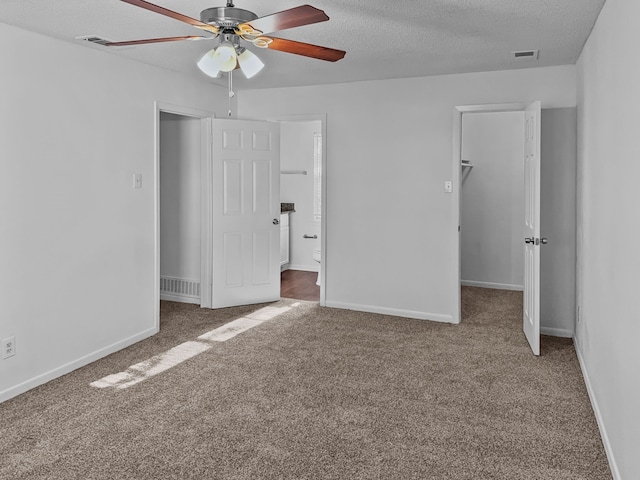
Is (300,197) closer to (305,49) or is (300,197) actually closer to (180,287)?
(180,287)

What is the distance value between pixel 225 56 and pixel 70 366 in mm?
2463

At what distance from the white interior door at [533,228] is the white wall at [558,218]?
28cm

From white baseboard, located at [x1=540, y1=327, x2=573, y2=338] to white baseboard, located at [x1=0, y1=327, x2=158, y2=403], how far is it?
11.0ft

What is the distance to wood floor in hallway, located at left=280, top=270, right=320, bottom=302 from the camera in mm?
5793

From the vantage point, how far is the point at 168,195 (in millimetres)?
5559

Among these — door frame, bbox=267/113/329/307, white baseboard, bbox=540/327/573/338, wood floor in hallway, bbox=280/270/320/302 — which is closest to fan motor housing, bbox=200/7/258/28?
door frame, bbox=267/113/329/307

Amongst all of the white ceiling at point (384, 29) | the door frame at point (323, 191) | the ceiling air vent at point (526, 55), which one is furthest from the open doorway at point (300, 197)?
the ceiling air vent at point (526, 55)

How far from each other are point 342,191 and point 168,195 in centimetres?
191

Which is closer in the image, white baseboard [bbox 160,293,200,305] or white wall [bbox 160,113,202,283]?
white wall [bbox 160,113,202,283]

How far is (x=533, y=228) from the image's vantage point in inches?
153

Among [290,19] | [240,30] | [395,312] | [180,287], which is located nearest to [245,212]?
[180,287]

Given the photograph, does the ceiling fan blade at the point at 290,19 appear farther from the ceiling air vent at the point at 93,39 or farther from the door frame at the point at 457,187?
the door frame at the point at 457,187

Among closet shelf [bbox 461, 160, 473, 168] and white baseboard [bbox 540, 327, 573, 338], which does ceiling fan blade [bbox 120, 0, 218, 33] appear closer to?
white baseboard [bbox 540, 327, 573, 338]

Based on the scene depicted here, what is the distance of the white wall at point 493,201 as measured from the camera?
634cm
